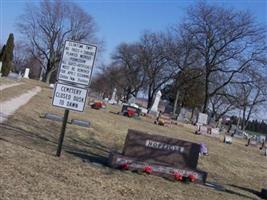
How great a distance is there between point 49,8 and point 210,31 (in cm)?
4178

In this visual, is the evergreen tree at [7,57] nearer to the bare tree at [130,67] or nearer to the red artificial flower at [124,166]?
the bare tree at [130,67]

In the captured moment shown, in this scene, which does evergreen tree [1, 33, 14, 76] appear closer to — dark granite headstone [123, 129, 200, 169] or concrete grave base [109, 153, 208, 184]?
dark granite headstone [123, 129, 200, 169]

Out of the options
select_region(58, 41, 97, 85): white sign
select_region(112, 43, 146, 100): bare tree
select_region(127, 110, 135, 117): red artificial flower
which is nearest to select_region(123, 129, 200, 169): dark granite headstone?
select_region(58, 41, 97, 85): white sign

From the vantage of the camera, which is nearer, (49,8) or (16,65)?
(49,8)

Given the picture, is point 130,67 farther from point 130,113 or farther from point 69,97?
point 69,97

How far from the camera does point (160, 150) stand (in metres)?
12.7

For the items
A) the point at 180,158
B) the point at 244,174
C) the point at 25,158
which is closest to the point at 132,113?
the point at 244,174

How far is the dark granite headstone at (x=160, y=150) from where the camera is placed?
12.5m

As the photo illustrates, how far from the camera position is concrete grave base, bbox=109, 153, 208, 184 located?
469 inches

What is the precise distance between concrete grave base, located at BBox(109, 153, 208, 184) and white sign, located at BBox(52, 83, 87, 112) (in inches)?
57.4

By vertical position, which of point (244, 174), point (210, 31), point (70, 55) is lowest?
point (244, 174)

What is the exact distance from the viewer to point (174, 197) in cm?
977

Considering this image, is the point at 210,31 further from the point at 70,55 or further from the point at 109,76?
Answer: the point at 109,76

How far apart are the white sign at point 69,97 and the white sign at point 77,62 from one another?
0.18 meters
